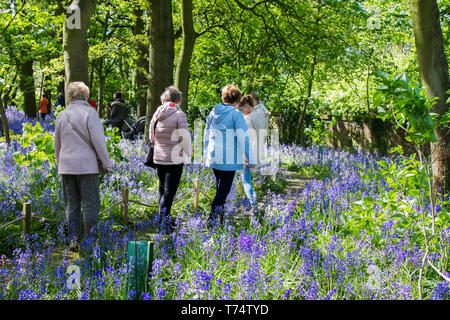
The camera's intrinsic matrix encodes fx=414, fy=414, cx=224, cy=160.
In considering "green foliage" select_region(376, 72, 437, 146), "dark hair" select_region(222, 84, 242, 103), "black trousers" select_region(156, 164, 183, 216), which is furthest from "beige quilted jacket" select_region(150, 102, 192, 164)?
"green foliage" select_region(376, 72, 437, 146)

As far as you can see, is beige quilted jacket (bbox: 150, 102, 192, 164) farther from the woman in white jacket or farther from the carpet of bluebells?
the woman in white jacket

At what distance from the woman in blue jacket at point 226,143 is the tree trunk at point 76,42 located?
2161 mm

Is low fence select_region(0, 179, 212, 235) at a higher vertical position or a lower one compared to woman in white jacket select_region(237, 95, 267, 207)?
lower

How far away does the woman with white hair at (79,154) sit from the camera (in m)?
4.48

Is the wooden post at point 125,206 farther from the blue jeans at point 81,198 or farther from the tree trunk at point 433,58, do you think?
the tree trunk at point 433,58

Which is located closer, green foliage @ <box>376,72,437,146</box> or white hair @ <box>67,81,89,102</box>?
green foliage @ <box>376,72,437,146</box>

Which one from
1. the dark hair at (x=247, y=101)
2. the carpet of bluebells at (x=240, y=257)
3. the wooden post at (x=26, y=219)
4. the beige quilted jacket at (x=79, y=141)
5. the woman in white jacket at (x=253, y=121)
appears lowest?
the carpet of bluebells at (x=240, y=257)

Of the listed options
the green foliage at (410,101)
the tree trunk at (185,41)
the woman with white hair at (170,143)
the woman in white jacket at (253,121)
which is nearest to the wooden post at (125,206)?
the woman with white hair at (170,143)

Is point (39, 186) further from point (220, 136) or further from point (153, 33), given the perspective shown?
point (153, 33)

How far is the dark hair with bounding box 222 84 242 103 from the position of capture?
5.43m

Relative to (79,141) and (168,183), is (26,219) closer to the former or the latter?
(79,141)

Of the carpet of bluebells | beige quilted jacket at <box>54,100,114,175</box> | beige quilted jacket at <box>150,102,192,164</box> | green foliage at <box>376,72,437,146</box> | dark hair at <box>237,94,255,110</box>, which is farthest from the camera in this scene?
dark hair at <box>237,94,255,110</box>

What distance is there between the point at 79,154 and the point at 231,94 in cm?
208

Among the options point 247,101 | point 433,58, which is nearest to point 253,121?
point 247,101
